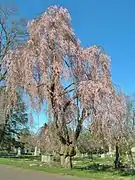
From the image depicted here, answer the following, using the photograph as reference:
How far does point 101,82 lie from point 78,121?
2.61m

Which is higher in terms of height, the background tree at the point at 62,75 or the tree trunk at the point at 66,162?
the background tree at the point at 62,75

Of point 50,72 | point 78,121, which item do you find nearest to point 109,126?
point 78,121

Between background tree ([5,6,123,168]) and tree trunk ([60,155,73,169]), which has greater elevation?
background tree ([5,6,123,168])

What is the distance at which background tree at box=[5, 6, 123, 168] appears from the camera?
2019 centimetres

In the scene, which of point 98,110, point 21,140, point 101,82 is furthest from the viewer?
point 21,140

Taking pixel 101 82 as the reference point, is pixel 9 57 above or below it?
above

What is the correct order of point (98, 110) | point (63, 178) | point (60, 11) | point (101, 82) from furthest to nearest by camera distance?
point (60, 11), point (101, 82), point (98, 110), point (63, 178)

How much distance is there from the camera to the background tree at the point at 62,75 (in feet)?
66.2

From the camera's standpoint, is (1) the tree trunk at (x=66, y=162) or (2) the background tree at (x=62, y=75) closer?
(2) the background tree at (x=62, y=75)

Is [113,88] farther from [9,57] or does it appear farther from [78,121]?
[9,57]

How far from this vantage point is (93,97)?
65.6ft

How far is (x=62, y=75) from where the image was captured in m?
21.0

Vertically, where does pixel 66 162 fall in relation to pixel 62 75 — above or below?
below

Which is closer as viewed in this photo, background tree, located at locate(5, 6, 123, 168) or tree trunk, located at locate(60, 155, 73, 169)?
background tree, located at locate(5, 6, 123, 168)
